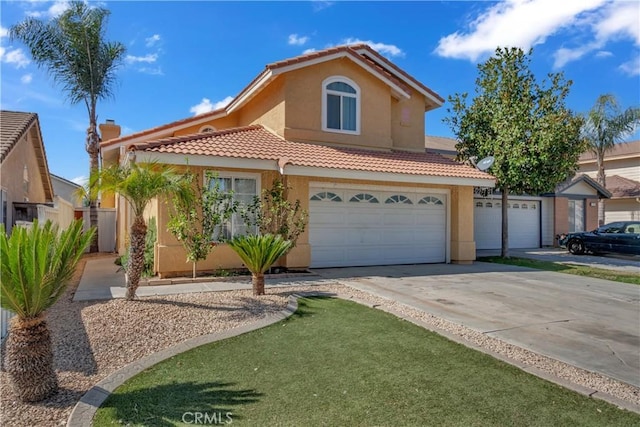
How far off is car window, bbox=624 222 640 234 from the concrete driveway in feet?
29.1

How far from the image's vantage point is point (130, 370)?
4.89 metres

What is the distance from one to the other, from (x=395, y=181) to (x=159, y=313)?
28.7ft

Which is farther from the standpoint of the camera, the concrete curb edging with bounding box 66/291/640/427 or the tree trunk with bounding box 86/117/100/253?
the tree trunk with bounding box 86/117/100/253

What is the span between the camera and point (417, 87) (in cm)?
1628

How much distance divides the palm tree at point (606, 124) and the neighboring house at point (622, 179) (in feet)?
10.8

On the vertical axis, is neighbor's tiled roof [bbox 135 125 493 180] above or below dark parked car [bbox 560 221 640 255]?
above

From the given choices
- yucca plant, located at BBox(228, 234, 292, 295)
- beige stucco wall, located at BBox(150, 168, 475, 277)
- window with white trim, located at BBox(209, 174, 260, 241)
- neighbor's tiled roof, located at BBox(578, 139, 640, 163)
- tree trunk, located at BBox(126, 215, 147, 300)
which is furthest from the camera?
neighbor's tiled roof, located at BBox(578, 139, 640, 163)

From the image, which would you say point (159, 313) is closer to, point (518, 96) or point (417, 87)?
point (417, 87)

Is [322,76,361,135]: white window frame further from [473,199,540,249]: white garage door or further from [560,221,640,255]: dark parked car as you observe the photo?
[560,221,640,255]: dark parked car

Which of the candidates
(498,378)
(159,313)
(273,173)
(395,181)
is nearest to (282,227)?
(273,173)

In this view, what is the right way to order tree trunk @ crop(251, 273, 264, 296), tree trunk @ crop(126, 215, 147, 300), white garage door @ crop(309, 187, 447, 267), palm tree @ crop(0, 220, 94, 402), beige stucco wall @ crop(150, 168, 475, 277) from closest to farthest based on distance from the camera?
palm tree @ crop(0, 220, 94, 402) < tree trunk @ crop(126, 215, 147, 300) < tree trunk @ crop(251, 273, 264, 296) < beige stucco wall @ crop(150, 168, 475, 277) < white garage door @ crop(309, 187, 447, 267)

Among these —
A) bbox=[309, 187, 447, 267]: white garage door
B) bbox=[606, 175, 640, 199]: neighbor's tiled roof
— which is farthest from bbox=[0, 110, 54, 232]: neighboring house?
bbox=[606, 175, 640, 199]: neighbor's tiled roof

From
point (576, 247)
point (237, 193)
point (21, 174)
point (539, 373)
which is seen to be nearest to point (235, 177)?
point (237, 193)

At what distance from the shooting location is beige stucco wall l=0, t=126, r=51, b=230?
12937 millimetres
